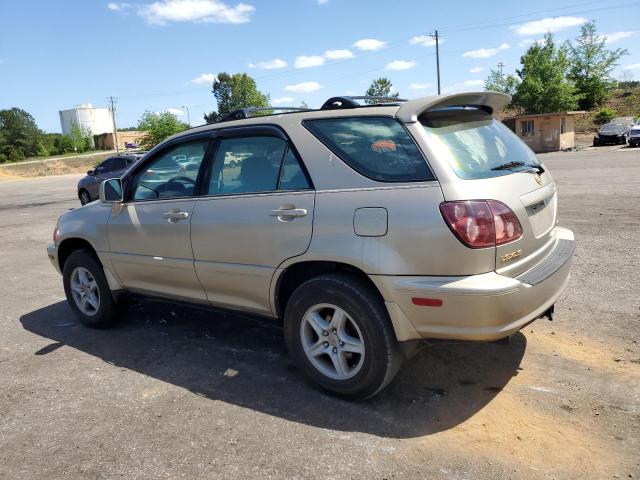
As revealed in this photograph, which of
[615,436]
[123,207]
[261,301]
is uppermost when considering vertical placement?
[123,207]

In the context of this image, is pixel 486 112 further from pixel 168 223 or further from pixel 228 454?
pixel 228 454

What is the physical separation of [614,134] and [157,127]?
4761 cm

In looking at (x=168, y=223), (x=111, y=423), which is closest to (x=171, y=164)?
(x=168, y=223)

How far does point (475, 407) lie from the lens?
319 centimetres

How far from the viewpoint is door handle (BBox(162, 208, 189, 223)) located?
13.1ft

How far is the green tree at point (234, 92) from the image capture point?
98875 millimetres

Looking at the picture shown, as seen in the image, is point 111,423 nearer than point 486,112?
Yes

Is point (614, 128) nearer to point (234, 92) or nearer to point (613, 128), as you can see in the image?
point (613, 128)

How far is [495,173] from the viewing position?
3.10 meters

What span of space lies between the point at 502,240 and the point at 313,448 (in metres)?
1.54

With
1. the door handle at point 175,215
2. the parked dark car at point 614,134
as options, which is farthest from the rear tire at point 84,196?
the parked dark car at point 614,134

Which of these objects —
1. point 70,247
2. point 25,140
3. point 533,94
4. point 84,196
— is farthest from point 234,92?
point 70,247

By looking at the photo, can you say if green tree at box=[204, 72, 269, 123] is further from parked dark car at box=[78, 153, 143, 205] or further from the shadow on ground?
the shadow on ground

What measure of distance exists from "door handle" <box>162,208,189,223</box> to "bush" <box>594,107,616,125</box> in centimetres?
6007
